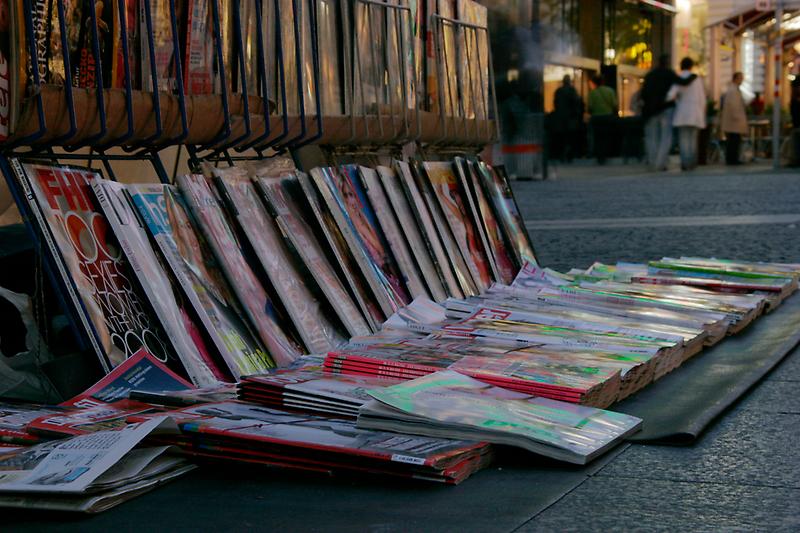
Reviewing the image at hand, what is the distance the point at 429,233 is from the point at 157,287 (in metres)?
1.57

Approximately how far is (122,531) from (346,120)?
266 centimetres

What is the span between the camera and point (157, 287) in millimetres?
3240

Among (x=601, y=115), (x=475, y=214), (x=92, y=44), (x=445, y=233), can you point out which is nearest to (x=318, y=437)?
(x=92, y=44)

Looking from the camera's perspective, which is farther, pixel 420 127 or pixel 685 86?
pixel 685 86

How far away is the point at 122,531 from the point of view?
2.14m

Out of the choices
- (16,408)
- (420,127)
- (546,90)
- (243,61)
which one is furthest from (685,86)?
(16,408)

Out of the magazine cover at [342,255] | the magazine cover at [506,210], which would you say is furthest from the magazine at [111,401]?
the magazine cover at [506,210]

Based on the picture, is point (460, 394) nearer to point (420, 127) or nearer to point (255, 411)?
point (255, 411)

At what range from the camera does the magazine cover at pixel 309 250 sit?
149 inches

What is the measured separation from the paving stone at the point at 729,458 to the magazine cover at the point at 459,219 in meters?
2.09

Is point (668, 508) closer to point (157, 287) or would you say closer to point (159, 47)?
point (157, 287)

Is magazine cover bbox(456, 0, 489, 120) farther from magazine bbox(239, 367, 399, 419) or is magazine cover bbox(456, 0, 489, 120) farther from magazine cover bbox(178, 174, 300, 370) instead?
magazine bbox(239, 367, 399, 419)

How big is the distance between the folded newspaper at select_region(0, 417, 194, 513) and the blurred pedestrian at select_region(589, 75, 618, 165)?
63.7 feet

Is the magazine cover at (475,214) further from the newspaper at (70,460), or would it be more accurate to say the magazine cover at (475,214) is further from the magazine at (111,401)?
the newspaper at (70,460)
